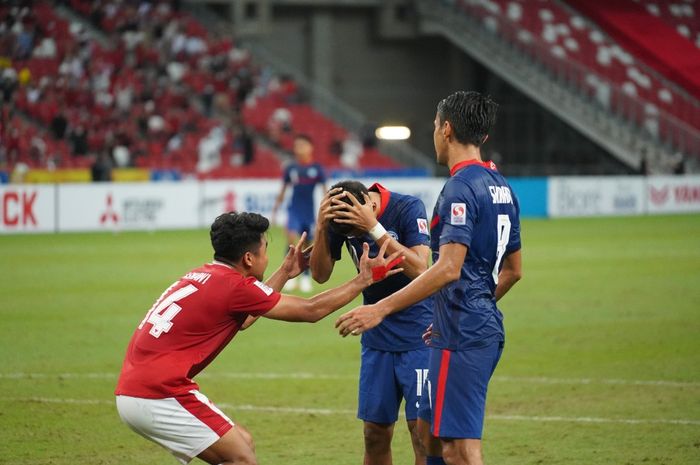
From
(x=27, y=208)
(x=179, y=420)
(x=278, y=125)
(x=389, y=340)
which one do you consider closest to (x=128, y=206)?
(x=27, y=208)

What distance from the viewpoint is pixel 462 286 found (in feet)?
19.1

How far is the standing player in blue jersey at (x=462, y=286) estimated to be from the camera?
5668 millimetres

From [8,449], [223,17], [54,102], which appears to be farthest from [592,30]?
[8,449]

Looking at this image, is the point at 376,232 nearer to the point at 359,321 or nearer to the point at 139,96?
the point at 359,321

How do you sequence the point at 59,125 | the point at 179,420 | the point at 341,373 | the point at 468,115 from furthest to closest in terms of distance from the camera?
the point at 59,125
the point at 341,373
the point at 179,420
the point at 468,115

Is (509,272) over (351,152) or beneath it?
beneath

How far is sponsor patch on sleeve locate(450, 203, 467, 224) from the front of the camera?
566cm

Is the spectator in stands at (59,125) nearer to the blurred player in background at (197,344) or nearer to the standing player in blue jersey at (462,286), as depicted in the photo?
the blurred player in background at (197,344)

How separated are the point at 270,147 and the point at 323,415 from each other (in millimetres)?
31461

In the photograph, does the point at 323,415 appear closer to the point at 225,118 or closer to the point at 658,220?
the point at 658,220

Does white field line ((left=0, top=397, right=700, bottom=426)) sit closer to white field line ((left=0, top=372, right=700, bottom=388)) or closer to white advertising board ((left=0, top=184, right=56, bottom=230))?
white field line ((left=0, top=372, right=700, bottom=388))

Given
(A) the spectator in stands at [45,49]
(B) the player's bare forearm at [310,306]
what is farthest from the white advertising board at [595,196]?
(B) the player's bare forearm at [310,306]

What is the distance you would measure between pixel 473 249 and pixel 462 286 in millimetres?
195

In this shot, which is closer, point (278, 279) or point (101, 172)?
point (278, 279)
